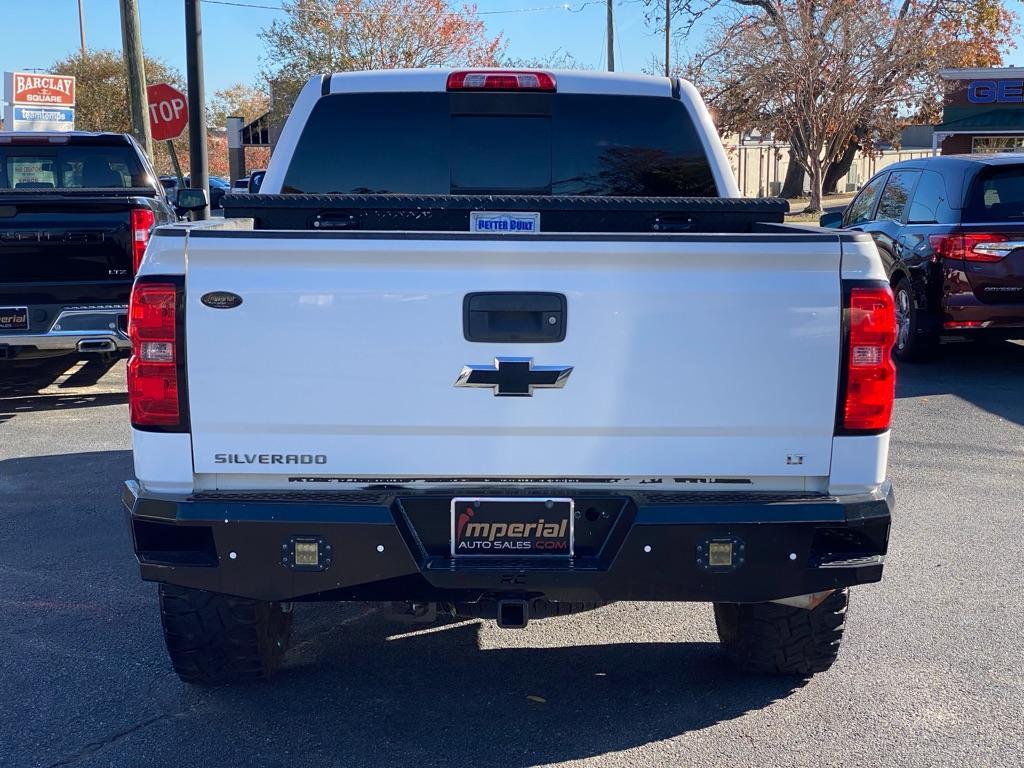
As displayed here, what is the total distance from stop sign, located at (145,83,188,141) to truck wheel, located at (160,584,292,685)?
45.2ft

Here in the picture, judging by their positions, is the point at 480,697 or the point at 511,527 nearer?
the point at 511,527

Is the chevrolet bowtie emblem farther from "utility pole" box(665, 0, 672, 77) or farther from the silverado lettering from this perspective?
"utility pole" box(665, 0, 672, 77)

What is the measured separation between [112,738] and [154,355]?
131 centimetres

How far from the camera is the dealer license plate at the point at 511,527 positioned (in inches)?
134

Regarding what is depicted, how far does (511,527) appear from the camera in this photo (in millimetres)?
3428

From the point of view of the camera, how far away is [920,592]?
17.1 ft

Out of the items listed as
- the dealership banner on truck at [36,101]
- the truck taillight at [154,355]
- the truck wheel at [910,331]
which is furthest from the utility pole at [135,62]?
the truck taillight at [154,355]

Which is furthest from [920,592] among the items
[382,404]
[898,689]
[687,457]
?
[382,404]

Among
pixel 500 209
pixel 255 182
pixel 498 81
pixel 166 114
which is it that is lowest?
pixel 500 209

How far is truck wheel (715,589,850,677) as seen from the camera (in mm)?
4031

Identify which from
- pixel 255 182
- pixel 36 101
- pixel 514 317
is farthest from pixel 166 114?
pixel 514 317

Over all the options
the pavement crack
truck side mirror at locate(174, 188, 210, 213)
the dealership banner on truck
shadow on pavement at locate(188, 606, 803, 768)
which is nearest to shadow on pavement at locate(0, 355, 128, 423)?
truck side mirror at locate(174, 188, 210, 213)

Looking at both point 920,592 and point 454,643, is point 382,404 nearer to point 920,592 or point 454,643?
point 454,643

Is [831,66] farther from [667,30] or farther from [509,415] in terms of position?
[509,415]
